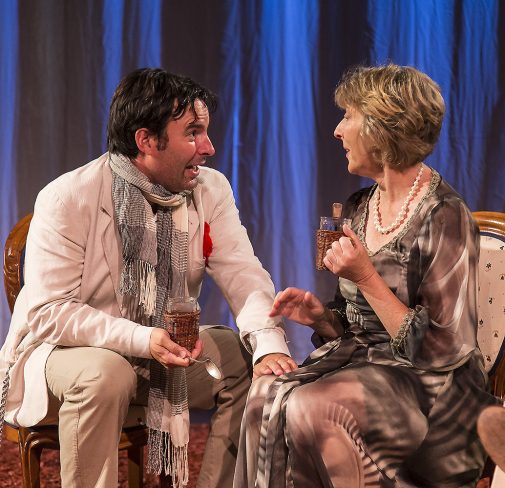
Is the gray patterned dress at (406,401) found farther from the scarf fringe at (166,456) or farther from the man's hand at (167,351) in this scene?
the scarf fringe at (166,456)

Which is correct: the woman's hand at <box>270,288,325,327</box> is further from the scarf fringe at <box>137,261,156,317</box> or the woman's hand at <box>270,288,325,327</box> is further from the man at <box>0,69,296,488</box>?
the scarf fringe at <box>137,261,156,317</box>

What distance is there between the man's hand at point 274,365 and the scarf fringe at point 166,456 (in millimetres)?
351

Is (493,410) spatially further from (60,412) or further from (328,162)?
(328,162)

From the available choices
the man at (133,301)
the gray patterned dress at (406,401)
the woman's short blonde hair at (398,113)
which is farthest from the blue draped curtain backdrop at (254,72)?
the gray patterned dress at (406,401)

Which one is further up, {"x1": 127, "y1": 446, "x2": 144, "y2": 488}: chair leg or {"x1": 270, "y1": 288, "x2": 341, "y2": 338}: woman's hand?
{"x1": 270, "y1": 288, "x2": 341, "y2": 338}: woman's hand

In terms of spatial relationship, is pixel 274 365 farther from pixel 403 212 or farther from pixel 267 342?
pixel 403 212

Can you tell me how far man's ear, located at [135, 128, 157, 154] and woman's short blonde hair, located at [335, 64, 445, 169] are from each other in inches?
25.1

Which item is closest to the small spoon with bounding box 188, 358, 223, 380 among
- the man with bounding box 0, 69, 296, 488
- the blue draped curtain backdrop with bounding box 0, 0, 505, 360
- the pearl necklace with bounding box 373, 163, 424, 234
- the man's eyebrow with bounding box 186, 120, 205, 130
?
the man with bounding box 0, 69, 296, 488

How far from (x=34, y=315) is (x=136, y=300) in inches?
12.2

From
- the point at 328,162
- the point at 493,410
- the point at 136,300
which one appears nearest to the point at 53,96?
the point at 328,162

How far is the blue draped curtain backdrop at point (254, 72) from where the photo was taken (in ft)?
12.0

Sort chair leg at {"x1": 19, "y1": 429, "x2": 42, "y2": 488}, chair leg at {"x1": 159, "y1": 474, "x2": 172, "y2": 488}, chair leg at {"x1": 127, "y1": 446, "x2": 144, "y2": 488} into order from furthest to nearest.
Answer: chair leg at {"x1": 127, "y1": 446, "x2": 144, "y2": 488}, chair leg at {"x1": 159, "y1": 474, "x2": 172, "y2": 488}, chair leg at {"x1": 19, "y1": 429, "x2": 42, "y2": 488}

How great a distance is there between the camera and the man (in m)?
2.23

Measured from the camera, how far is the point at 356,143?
2242mm
